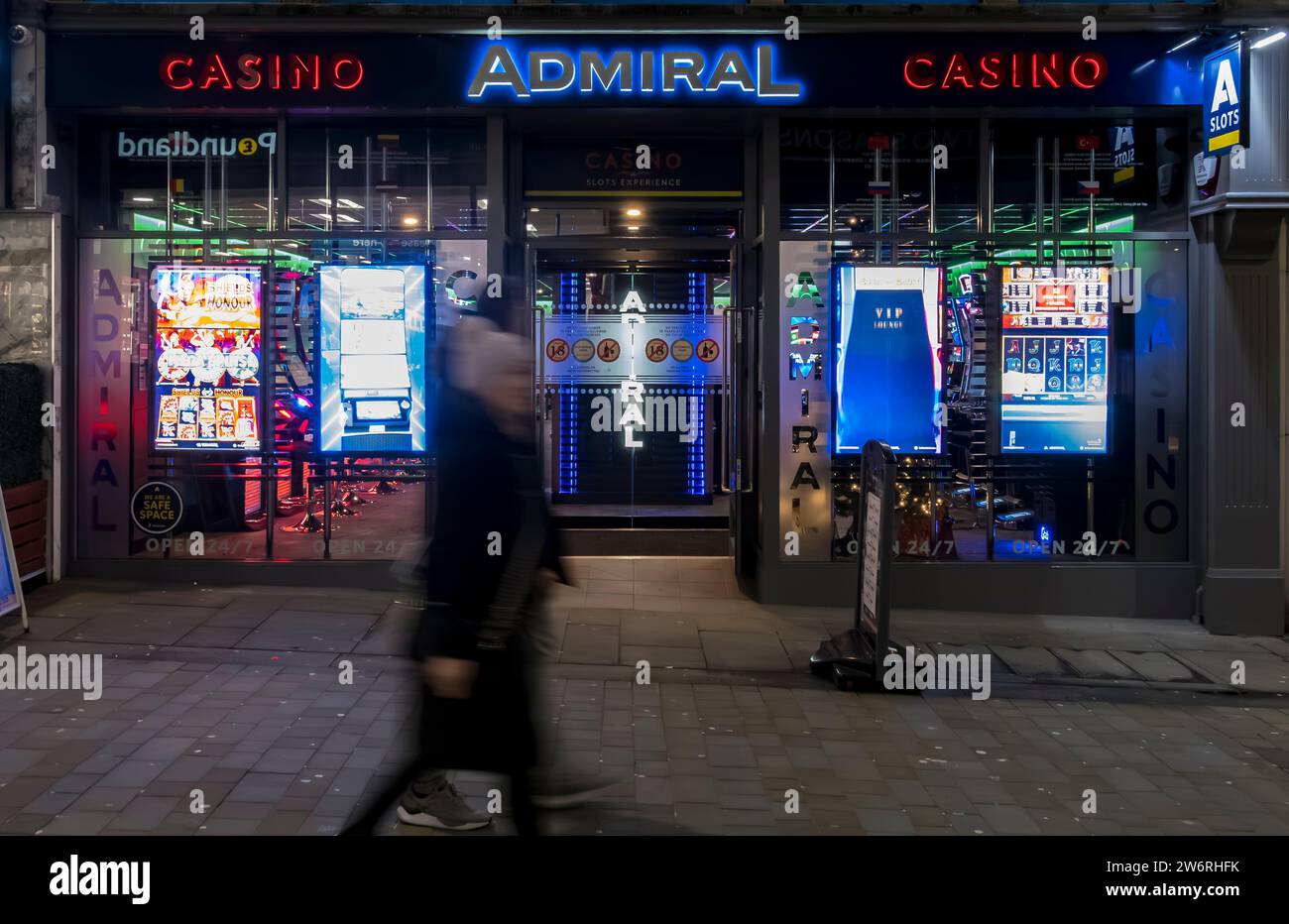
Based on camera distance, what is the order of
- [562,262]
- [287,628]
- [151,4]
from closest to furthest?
[287,628]
[151,4]
[562,262]

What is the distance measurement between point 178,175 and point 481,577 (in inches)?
284

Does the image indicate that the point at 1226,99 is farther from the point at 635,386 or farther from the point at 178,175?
the point at 178,175

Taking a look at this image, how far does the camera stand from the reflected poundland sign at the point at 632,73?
10000 millimetres

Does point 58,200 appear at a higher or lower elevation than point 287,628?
higher

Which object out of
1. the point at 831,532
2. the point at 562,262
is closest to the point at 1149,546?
the point at 831,532

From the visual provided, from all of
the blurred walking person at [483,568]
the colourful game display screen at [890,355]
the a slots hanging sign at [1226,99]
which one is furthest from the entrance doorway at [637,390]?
the blurred walking person at [483,568]

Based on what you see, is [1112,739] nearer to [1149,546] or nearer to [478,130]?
[1149,546]

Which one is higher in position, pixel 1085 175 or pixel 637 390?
pixel 1085 175

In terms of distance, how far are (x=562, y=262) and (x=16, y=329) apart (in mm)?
4618

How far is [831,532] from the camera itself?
10.5m

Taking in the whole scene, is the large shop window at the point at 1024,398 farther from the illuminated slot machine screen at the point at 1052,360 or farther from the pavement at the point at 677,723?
the pavement at the point at 677,723

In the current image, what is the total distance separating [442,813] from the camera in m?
5.34

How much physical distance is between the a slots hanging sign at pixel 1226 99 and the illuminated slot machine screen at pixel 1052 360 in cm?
131

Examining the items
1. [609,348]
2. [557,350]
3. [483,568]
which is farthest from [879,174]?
[483,568]
